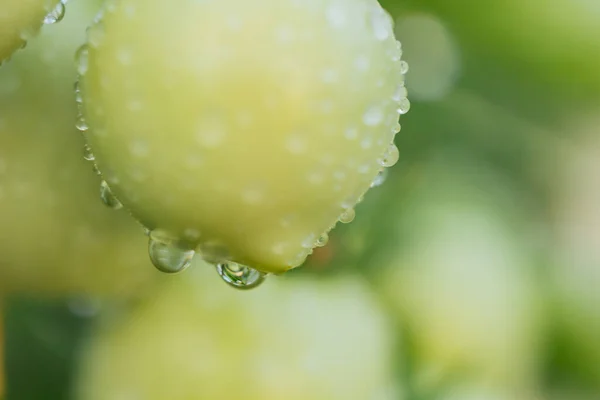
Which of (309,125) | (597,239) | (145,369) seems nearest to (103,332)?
(145,369)

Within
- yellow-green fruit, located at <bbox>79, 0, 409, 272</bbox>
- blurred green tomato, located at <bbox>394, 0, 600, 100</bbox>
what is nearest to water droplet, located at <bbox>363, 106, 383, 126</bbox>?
yellow-green fruit, located at <bbox>79, 0, 409, 272</bbox>

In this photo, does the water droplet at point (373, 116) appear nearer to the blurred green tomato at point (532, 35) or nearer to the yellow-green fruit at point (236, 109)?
the yellow-green fruit at point (236, 109)

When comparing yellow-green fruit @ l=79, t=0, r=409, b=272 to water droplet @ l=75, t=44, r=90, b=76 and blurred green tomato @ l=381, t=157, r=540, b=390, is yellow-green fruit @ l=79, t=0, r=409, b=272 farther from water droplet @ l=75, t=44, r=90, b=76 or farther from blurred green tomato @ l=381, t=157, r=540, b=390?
blurred green tomato @ l=381, t=157, r=540, b=390

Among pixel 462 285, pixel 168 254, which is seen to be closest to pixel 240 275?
pixel 168 254

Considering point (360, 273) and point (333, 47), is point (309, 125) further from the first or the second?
point (360, 273)

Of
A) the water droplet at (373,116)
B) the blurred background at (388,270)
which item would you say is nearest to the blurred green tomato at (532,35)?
the blurred background at (388,270)

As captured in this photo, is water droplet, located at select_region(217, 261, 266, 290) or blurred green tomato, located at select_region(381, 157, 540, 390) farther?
blurred green tomato, located at select_region(381, 157, 540, 390)
